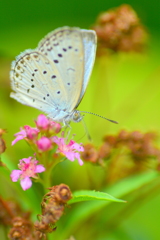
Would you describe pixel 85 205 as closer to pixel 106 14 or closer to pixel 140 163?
pixel 140 163

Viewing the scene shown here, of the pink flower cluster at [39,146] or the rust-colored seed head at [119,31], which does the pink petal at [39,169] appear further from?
the rust-colored seed head at [119,31]

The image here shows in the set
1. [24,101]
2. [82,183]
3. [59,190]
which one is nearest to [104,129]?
[82,183]

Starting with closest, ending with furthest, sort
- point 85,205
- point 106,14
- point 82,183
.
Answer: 1. point 85,205
2. point 82,183
3. point 106,14

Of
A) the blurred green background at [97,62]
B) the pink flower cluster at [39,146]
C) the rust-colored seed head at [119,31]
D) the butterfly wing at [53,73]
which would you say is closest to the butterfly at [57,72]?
the butterfly wing at [53,73]

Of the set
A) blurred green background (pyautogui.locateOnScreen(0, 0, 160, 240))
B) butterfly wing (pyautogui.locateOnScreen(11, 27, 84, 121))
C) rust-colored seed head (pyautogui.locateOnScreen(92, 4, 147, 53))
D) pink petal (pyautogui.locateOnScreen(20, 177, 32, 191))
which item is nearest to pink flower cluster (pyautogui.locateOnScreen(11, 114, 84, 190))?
pink petal (pyautogui.locateOnScreen(20, 177, 32, 191))

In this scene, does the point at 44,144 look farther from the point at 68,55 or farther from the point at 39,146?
the point at 68,55

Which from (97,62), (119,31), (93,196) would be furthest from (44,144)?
(97,62)

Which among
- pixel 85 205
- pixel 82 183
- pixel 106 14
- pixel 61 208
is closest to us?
pixel 61 208
